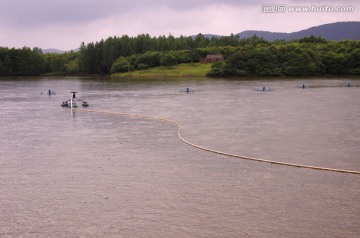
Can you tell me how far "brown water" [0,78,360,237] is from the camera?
10164 millimetres

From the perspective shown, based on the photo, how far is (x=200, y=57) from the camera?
455ft

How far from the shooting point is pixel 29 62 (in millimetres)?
147250

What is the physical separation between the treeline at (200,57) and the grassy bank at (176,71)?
336 cm

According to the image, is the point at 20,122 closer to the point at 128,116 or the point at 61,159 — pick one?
the point at 128,116

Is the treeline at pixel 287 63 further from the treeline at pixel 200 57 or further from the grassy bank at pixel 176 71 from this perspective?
the grassy bank at pixel 176 71

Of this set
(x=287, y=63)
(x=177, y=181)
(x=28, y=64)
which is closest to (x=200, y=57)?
(x=287, y=63)

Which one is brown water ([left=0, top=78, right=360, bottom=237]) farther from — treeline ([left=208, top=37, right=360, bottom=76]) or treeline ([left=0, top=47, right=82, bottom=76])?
treeline ([left=0, top=47, right=82, bottom=76])

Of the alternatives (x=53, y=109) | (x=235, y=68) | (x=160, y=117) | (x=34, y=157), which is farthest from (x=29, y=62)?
(x=34, y=157)

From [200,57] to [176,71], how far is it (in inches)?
860

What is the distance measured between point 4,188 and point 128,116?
1705cm

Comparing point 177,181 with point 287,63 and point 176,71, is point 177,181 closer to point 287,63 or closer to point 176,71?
point 287,63

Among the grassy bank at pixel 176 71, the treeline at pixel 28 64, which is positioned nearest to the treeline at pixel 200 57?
the treeline at pixel 28 64

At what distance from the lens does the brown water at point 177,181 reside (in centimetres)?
1016

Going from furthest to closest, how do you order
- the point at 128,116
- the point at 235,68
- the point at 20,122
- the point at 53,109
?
the point at 235,68 → the point at 53,109 → the point at 128,116 → the point at 20,122
